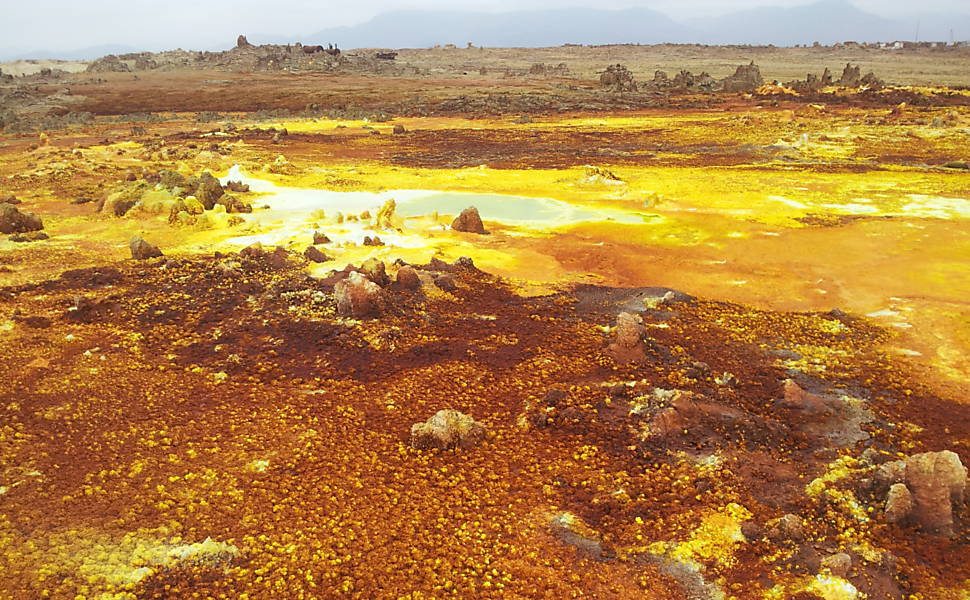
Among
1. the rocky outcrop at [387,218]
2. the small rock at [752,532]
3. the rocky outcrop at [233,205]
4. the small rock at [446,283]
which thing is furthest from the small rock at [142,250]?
the small rock at [752,532]

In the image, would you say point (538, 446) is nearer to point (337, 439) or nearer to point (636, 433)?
point (636, 433)

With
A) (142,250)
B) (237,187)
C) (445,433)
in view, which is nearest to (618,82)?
(237,187)

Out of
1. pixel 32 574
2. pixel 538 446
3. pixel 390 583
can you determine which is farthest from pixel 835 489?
pixel 32 574

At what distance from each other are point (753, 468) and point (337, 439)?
448cm

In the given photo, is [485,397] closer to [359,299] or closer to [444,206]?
[359,299]

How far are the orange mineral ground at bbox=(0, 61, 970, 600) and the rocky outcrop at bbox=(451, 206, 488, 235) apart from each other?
1.54 ft

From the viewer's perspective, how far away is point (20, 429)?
698cm

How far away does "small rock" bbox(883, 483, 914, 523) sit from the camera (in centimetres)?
570

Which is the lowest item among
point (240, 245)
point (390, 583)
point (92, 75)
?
point (390, 583)

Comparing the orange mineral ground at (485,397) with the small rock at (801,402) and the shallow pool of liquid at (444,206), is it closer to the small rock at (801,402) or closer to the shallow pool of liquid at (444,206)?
the small rock at (801,402)

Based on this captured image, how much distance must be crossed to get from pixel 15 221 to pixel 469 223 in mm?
10890

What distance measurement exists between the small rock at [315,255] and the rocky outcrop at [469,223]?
3.96 meters

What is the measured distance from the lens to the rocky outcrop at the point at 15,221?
14.9 metres

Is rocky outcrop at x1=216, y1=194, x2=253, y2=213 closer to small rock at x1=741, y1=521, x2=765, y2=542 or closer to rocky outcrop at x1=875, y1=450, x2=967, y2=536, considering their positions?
small rock at x1=741, y1=521, x2=765, y2=542
